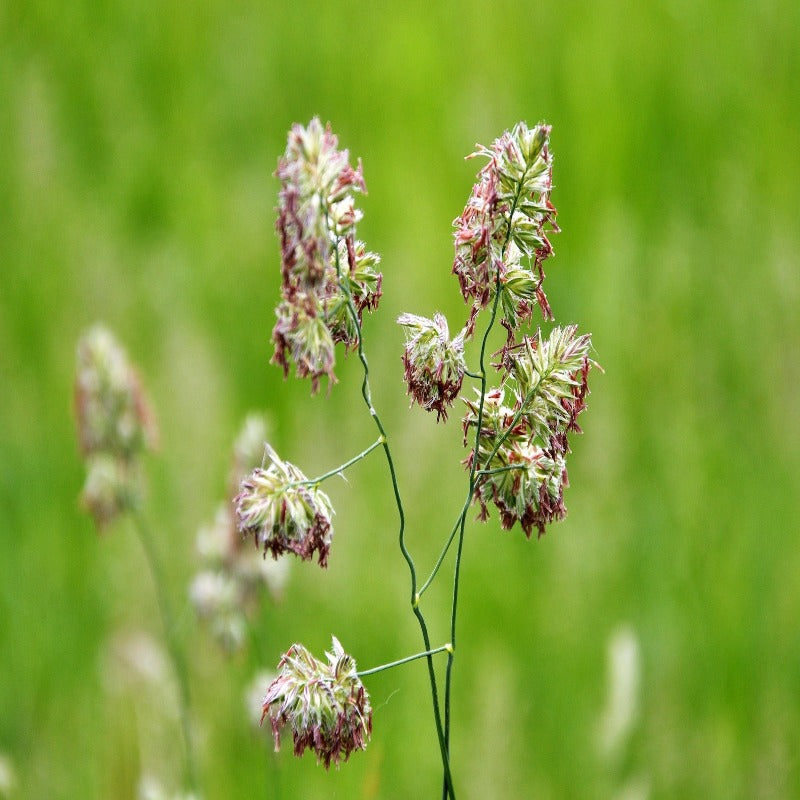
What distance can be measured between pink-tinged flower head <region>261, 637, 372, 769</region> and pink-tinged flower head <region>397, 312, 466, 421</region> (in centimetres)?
32

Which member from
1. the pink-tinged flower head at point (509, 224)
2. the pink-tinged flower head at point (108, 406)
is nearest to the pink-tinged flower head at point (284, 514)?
the pink-tinged flower head at point (509, 224)

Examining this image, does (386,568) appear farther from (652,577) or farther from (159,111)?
(159,111)

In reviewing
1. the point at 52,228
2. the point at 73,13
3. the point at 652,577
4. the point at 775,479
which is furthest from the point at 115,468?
the point at 73,13

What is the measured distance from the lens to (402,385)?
4.48m

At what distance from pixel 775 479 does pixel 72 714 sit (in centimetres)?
267

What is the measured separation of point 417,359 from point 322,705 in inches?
17.2

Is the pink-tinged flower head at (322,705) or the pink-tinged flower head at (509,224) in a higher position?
the pink-tinged flower head at (509,224)

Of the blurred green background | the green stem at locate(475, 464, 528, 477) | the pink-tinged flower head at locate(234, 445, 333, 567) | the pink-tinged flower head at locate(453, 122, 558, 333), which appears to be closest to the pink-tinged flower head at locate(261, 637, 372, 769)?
the pink-tinged flower head at locate(234, 445, 333, 567)

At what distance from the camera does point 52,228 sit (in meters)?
5.52

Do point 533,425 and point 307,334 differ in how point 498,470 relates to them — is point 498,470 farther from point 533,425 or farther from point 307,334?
point 307,334

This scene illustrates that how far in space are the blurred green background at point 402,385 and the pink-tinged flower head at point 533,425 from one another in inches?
33.4

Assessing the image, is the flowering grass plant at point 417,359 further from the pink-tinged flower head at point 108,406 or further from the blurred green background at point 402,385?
the pink-tinged flower head at point 108,406

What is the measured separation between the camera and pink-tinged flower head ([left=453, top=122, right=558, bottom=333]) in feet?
4.28

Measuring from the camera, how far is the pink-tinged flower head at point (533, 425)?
4.65 ft
